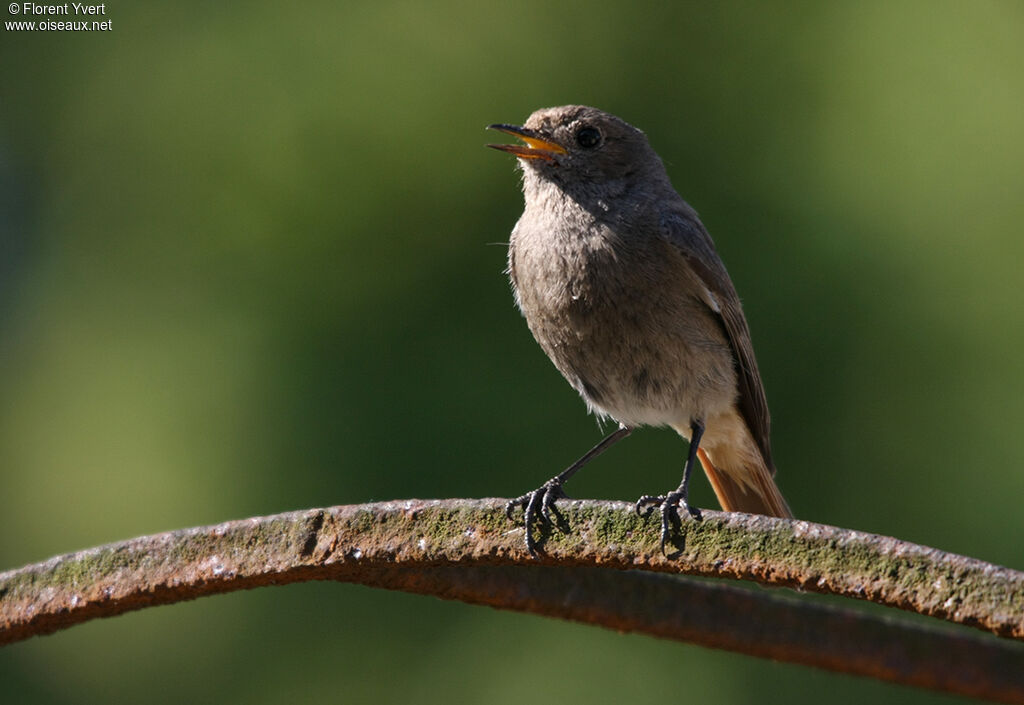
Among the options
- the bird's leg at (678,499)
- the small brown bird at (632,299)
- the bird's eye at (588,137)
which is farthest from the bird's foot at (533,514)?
the bird's eye at (588,137)

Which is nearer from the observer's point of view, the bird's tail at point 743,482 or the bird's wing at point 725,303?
the bird's wing at point 725,303

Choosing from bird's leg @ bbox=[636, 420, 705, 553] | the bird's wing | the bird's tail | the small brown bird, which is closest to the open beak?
the small brown bird

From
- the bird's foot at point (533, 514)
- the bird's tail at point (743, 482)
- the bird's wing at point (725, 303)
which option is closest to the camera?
the bird's foot at point (533, 514)

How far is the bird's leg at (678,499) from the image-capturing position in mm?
2230

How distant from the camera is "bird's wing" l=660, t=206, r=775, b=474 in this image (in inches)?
170

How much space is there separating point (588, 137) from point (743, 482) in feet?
4.66

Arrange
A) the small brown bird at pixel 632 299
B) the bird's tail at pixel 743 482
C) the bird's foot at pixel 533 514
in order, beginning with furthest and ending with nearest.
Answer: the bird's tail at pixel 743 482 < the small brown bird at pixel 632 299 < the bird's foot at pixel 533 514

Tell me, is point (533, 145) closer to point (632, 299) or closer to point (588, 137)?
point (588, 137)

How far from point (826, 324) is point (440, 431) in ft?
6.63

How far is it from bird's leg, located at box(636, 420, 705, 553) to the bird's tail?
0.60ft

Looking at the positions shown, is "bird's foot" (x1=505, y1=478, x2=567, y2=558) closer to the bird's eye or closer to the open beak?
the open beak

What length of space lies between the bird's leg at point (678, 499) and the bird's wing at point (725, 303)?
0.84 ft

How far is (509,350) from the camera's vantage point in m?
6.16

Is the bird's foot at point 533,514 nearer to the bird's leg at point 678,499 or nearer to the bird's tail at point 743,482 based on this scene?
the bird's leg at point 678,499
